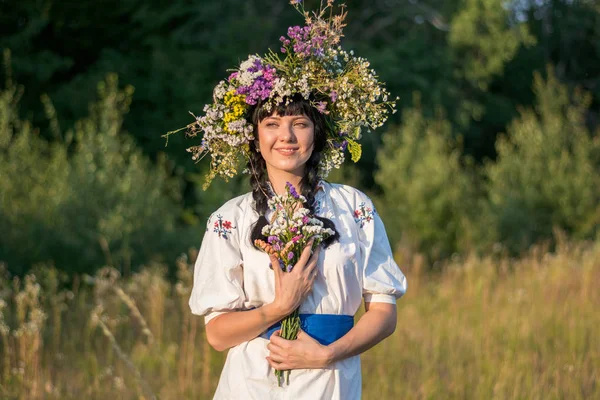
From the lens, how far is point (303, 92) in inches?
100

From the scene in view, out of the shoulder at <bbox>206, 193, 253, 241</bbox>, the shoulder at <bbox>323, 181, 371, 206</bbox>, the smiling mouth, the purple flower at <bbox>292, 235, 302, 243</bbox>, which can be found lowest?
the purple flower at <bbox>292, 235, 302, 243</bbox>

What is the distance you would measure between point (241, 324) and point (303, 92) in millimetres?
743

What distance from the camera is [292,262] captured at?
2467mm

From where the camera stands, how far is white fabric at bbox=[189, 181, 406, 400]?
2.50 meters

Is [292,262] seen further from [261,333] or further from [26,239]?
[26,239]

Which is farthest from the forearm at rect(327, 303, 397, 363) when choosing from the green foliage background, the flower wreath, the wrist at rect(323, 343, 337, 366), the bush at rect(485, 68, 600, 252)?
the bush at rect(485, 68, 600, 252)

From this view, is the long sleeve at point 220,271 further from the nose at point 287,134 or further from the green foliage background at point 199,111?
the green foliage background at point 199,111

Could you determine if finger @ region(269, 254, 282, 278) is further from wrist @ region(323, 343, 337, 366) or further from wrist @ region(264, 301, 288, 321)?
wrist @ region(323, 343, 337, 366)

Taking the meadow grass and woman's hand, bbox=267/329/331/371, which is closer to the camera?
woman's hand, bbox=267/329/331/371

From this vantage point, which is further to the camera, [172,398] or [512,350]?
[512,350]

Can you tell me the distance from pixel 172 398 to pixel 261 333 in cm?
258

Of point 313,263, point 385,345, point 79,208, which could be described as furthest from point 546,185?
point 313,263

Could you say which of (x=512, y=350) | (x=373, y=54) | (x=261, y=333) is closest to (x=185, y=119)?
(x=373, y=54)

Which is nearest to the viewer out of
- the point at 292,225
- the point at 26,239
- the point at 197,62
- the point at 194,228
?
the point at 292,225
